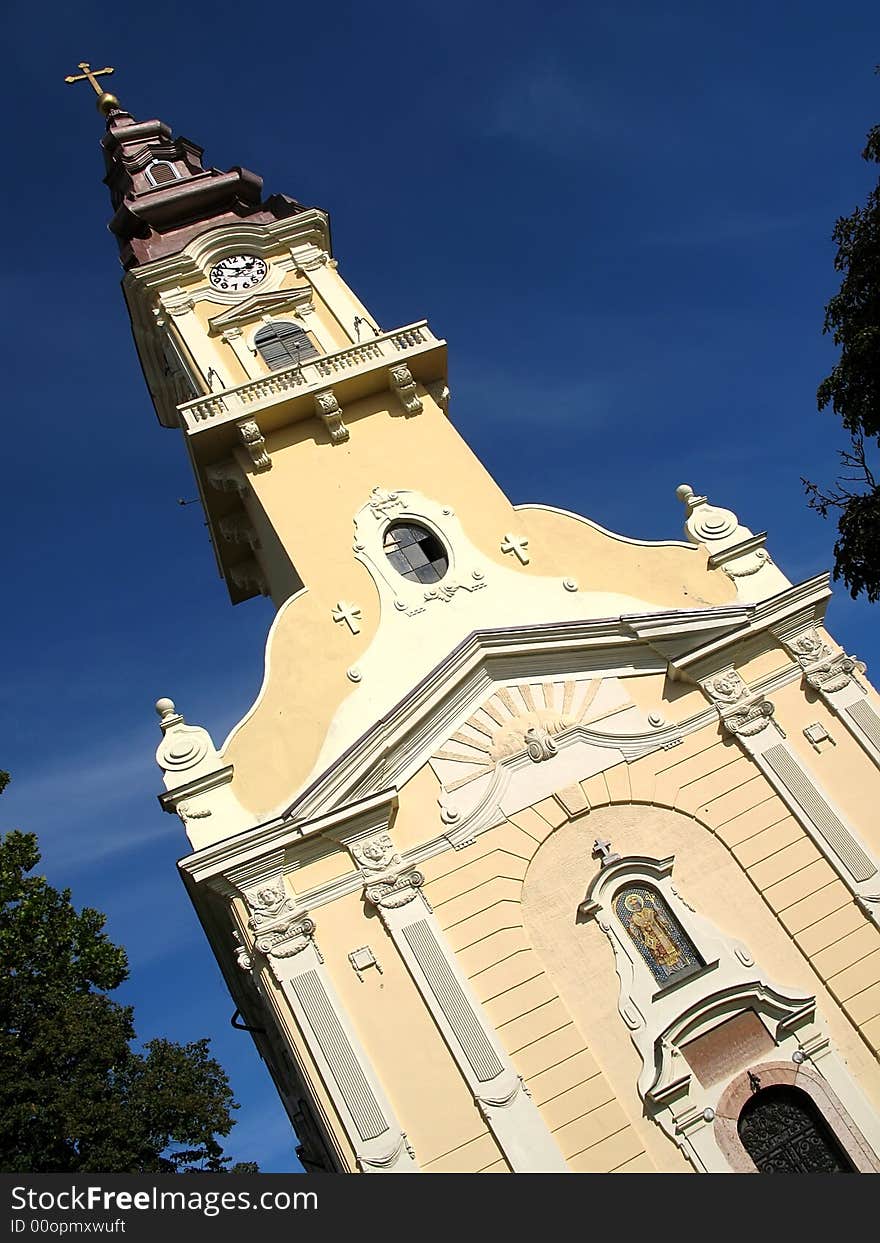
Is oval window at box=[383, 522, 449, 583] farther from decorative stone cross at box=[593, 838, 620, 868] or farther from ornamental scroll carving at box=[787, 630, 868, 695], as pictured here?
ornamental scroll carving at box=[787, 630, 868, 695]

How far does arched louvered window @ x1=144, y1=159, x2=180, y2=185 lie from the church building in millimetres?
10410

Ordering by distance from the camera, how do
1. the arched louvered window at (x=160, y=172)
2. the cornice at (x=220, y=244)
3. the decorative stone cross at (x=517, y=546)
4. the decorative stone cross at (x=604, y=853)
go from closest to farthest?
the decorative stone cross at (x=604, y=853) < the decorative stone cross at (x=517, y=546) < the cornice at (x=220, y=244) < the arched louvered window at (x=160, y=172)

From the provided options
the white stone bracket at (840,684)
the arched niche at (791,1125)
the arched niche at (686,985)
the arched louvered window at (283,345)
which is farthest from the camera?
the arched louvered window at (283,345)

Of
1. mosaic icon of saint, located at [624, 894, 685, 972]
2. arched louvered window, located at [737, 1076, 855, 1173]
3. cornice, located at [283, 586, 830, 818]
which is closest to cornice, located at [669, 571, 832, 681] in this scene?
cornice, located at [283, 586, 830, 818]

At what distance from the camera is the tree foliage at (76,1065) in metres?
16.5

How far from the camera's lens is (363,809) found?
15234 millimetres

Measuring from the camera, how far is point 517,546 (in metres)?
18.3

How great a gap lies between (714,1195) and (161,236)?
22.7m

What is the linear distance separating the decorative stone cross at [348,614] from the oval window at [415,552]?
113 centimetres

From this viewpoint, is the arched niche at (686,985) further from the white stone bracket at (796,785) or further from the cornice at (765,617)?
the cornice at (765,617)

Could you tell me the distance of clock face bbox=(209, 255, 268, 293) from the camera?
23.3m

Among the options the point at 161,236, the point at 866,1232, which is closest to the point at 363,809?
the point at 866,1232

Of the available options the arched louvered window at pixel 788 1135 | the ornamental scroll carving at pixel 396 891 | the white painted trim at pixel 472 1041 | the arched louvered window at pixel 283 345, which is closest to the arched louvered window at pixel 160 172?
the arched louvered window at pixel 283 345

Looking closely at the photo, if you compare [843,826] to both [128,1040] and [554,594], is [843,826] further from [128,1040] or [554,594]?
[128,1040]
